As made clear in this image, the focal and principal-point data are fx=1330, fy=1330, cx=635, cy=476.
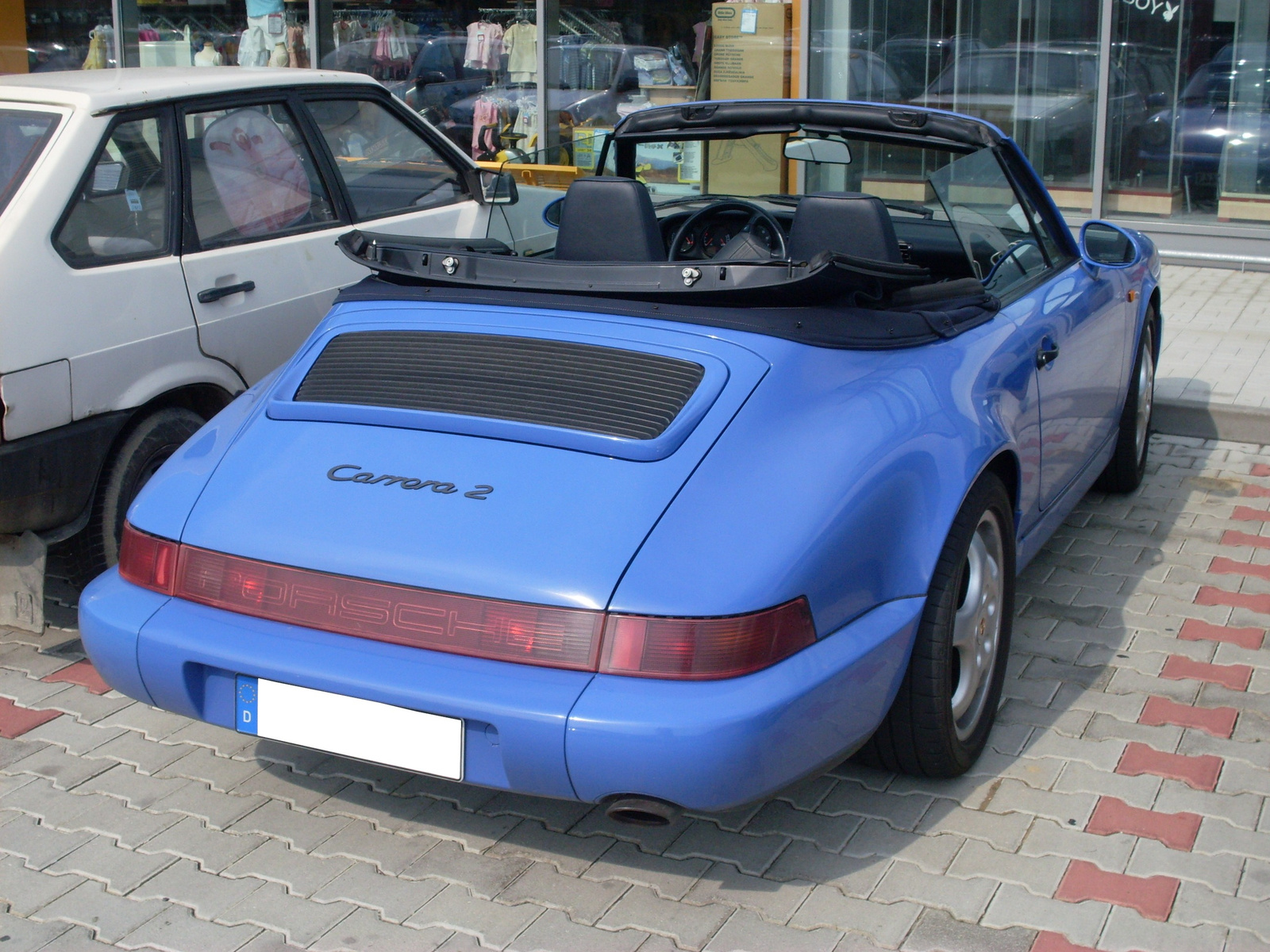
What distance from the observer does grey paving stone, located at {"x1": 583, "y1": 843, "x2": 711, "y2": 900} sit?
2857mm

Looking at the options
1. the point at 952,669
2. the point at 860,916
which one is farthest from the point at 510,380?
the point at 860,916

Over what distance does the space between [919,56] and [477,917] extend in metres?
9.25

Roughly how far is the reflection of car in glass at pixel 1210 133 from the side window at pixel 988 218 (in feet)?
21.7

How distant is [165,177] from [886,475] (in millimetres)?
2797

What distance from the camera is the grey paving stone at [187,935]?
2668 mm

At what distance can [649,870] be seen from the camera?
9.57ft

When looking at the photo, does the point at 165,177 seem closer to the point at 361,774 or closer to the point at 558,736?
the point at 361,774

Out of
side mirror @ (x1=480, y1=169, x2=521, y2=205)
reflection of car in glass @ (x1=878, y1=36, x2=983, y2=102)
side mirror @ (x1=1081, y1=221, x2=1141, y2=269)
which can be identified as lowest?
side mirror @ (x1=1081, y1=221, x2=1141, y2=269)

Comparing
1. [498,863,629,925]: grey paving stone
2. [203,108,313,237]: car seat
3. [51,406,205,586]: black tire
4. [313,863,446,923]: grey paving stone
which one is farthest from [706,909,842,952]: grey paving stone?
[203,108,313,237]: car seat

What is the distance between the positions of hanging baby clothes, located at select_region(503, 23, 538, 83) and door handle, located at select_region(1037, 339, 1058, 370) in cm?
854

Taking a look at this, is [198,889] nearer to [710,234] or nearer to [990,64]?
[710,234]

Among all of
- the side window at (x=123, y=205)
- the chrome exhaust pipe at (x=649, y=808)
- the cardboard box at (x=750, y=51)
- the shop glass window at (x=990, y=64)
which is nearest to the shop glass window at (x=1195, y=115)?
the shop glass window at (x=990, y=64)

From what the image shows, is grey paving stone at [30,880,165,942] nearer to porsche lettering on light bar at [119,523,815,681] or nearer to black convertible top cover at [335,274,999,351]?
porsche lettering on light bar at [119,523,815,681]

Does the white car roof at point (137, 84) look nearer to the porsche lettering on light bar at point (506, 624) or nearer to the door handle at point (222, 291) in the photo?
the door handle at point (222, 291)
